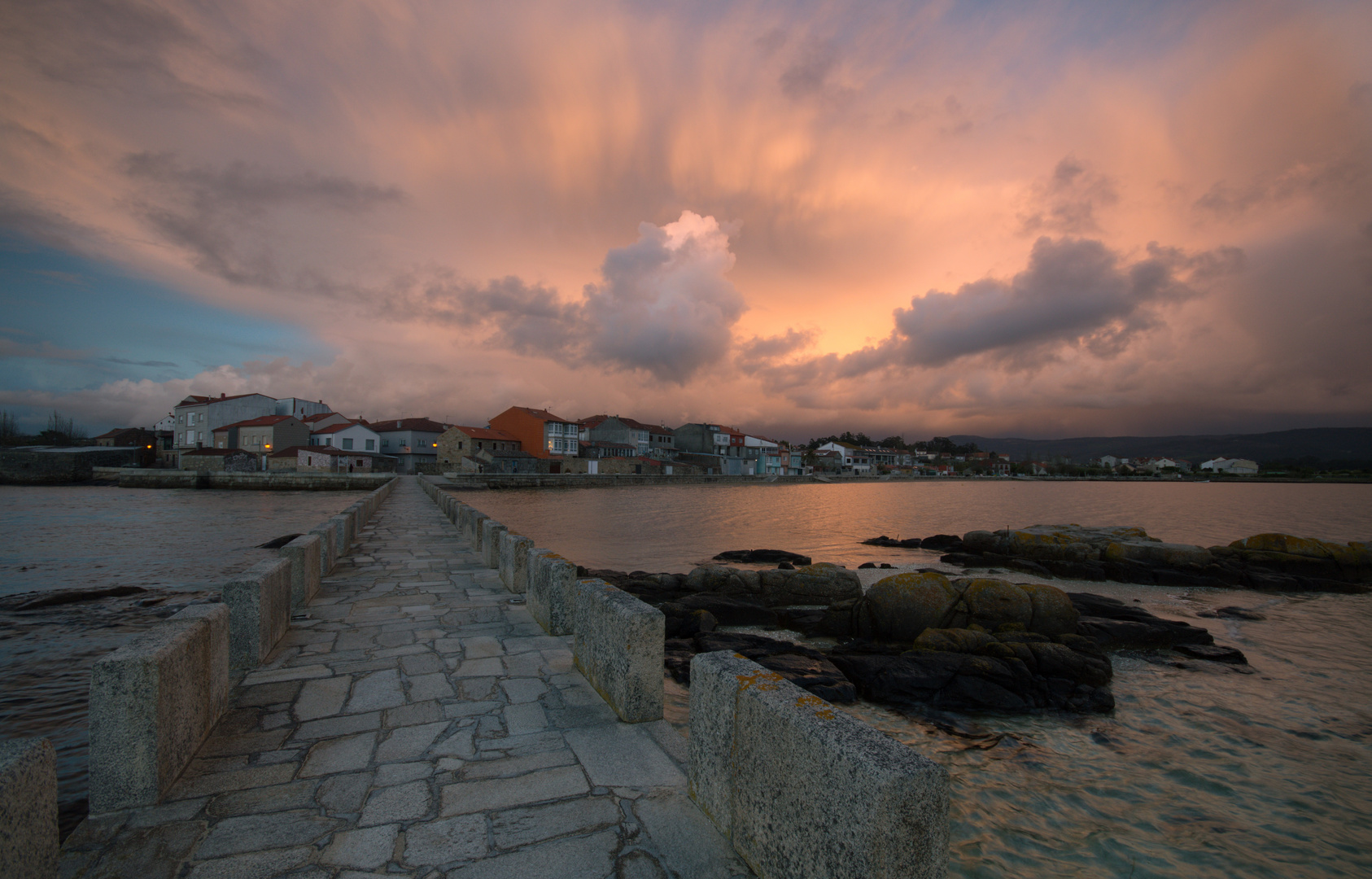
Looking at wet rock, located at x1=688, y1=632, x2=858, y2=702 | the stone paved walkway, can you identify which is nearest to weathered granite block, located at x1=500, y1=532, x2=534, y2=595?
the stone paved walkway

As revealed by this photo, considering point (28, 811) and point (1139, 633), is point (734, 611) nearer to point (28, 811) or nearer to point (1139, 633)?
point (1139, 633)

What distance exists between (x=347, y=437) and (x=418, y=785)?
3041 inches

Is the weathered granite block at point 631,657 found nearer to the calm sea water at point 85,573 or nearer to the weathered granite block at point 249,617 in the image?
the weathered granite block at point 249,617

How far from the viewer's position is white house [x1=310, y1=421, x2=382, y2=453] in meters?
70.1

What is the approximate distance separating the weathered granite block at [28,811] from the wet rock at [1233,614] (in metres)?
19.0

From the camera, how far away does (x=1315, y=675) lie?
9.95 meters

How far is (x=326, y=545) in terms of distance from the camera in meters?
9.54

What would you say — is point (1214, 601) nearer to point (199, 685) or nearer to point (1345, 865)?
point (1345, 865)

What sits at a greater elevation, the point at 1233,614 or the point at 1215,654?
the point at 1215,654

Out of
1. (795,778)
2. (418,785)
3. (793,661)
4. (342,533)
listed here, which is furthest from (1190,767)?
(342,533)

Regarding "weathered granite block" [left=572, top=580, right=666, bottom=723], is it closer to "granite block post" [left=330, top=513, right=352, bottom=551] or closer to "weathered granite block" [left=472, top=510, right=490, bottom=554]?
"weathered granite block" [left=472, top=510, right=490, bottom=554]

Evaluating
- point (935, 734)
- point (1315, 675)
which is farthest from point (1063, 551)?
point (935, 734)

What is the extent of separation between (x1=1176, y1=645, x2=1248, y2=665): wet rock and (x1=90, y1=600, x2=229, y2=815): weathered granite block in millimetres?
13860

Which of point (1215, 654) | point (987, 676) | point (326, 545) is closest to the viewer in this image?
point (987, 676)
